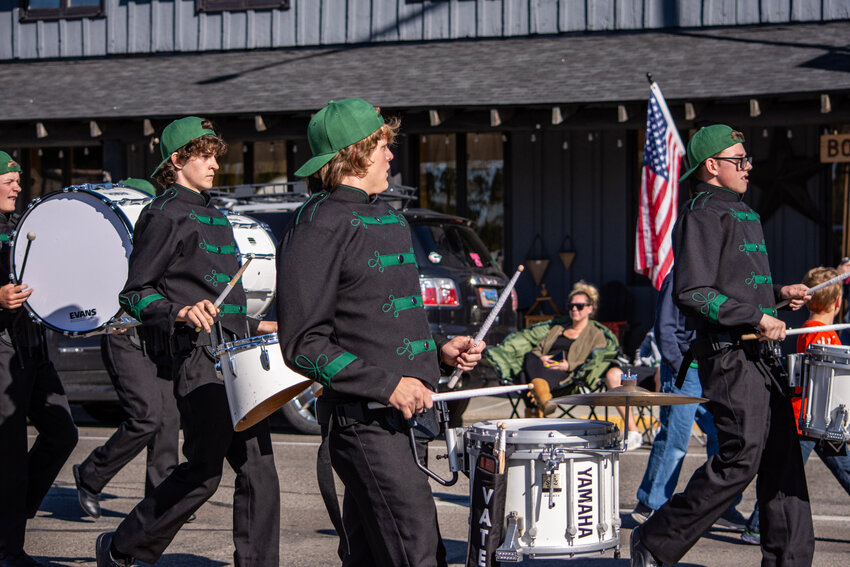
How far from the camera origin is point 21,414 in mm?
5820

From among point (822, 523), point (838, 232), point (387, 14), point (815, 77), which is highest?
point (387, 14)

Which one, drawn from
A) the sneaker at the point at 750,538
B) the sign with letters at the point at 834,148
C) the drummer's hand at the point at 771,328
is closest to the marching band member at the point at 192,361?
the drummer's hand at the point at 771,328

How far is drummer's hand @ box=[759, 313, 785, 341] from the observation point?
4.84 m

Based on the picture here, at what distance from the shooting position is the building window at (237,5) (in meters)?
15.8

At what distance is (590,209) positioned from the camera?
15.1 meters

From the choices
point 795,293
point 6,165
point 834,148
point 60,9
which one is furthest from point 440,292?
point 60,9

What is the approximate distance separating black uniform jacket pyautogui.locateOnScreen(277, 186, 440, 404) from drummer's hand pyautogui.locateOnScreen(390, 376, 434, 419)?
0.9 inches

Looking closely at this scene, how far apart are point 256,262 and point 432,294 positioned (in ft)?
10.8

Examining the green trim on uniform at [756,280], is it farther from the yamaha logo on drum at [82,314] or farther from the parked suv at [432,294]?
the parked suv at [432,294]

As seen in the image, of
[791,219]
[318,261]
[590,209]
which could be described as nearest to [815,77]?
[791,219]

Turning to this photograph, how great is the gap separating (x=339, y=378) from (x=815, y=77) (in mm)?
9861

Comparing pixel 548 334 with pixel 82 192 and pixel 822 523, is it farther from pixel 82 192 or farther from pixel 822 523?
pixel 82 192

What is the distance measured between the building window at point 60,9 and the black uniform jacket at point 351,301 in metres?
13.7

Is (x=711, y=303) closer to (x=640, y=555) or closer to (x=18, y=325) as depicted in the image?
(x=640, y=555)
